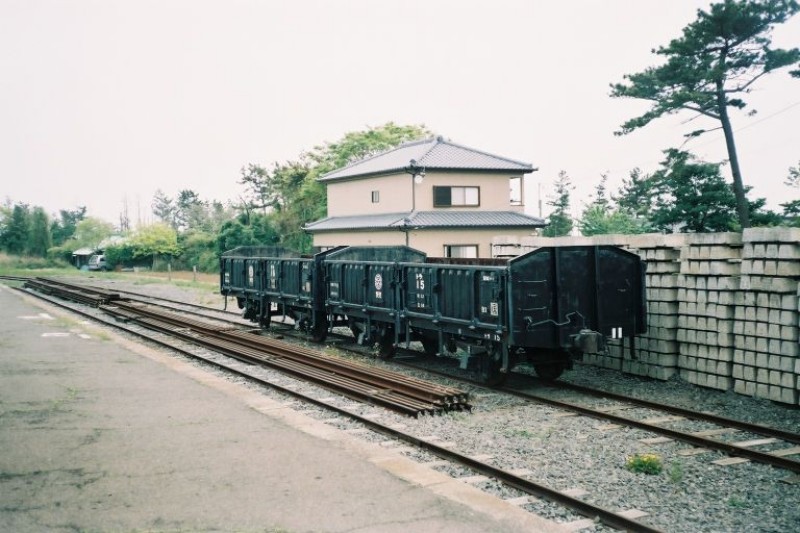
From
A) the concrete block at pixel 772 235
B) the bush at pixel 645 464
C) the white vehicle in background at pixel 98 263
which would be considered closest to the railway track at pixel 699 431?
the bush at pixel 645 464

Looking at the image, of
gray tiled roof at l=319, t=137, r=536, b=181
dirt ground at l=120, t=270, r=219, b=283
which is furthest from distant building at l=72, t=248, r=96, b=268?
gray tiled roof at l=319, t=137, r=536, b=181

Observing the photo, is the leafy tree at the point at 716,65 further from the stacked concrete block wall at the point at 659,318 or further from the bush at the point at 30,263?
the bush at the point at 30,263

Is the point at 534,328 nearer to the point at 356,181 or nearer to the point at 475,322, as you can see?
the point at 475,322

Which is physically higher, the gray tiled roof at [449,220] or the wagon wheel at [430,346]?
the gray tiled roof at [449,220]

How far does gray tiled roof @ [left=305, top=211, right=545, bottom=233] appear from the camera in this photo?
34344 millimetres

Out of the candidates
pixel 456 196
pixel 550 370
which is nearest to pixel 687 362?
pixel 550 370

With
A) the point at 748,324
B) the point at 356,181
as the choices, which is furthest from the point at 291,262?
the point at 356,181

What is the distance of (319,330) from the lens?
60.7ft

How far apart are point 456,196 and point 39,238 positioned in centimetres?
7537

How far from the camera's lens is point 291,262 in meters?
19.1

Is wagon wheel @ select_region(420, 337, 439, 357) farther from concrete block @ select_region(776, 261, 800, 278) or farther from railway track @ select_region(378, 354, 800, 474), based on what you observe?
concrete block @ select_region(776, 261, 800, 278)

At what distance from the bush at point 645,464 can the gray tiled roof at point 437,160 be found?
28534 millimetres

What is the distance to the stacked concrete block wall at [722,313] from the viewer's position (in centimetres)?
1048

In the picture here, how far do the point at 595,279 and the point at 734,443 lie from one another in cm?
372
